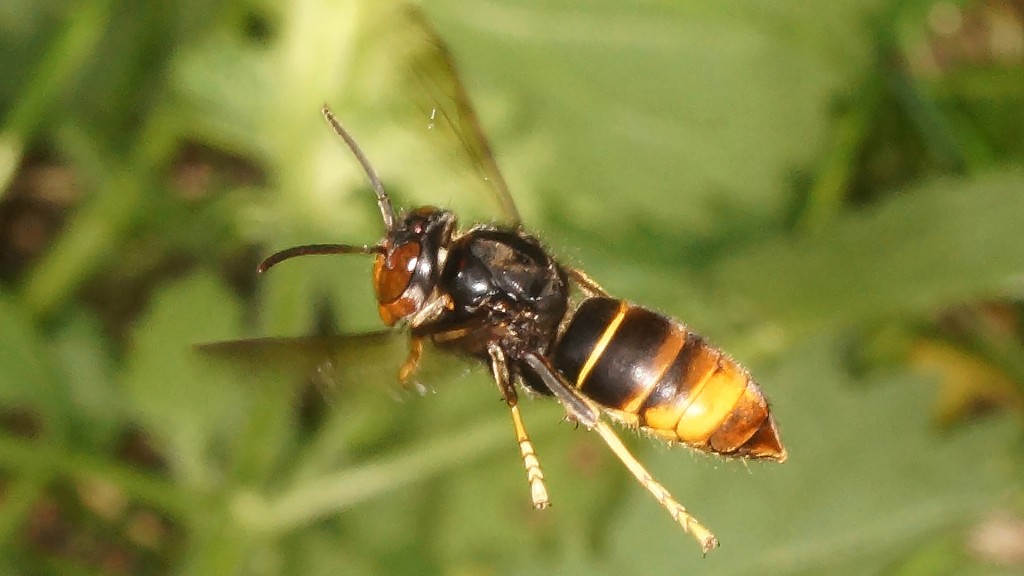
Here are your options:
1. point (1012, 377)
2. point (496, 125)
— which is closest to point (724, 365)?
point (496, 125)

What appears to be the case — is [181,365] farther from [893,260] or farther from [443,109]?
[893,260]

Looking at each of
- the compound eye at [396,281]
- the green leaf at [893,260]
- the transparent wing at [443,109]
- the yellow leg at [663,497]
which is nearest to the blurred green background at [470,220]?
the green leaf at [893,260]

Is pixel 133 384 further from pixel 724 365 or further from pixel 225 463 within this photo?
pixel 724 365

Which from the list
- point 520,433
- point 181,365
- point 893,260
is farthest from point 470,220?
point 520,433

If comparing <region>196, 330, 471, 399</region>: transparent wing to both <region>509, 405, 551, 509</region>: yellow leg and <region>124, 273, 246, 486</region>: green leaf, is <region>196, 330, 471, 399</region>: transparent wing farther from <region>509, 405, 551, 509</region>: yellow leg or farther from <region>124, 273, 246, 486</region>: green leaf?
<region>124, 273, 246, 486</region>: green leaf

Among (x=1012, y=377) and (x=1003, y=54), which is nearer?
(x=1012, y=377)
